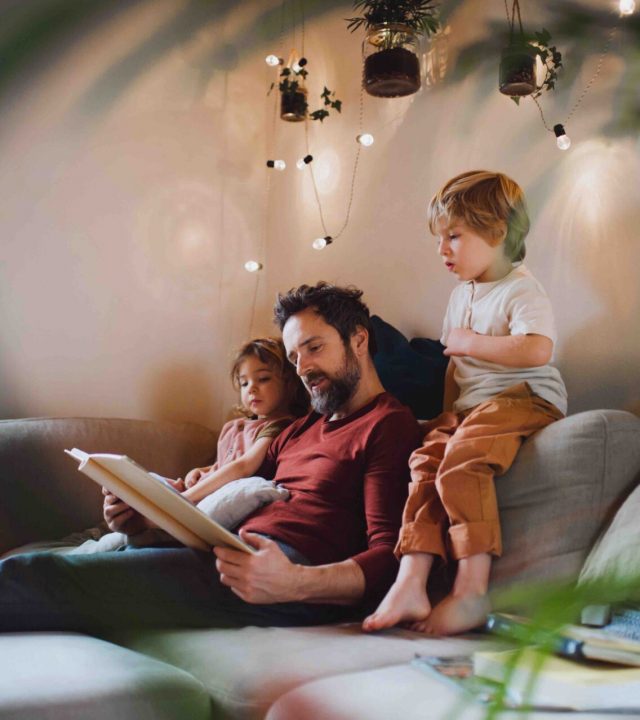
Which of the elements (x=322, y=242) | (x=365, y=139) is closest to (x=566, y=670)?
(x=365, y=139)

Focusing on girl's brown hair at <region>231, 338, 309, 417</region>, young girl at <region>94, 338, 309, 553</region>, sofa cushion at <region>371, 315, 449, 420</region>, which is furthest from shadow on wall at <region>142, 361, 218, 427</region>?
sofa cushion at <region>371, 315, 449, 420</region>

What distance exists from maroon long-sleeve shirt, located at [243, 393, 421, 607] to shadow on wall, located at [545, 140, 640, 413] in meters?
0.46

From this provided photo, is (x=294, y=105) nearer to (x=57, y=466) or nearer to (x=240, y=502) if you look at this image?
(x=57, y=466)

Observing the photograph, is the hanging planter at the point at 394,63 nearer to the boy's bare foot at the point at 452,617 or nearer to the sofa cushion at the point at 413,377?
the sofa cushion at the point at 413,377

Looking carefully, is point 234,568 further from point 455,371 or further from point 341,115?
point 341,115

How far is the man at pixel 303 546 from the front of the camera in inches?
62.7

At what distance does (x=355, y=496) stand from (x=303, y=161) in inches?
62.6

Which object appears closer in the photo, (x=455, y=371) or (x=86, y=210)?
(x=455, y=371)

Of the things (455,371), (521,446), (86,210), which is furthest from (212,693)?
(86,210)

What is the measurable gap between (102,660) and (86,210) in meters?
1.96

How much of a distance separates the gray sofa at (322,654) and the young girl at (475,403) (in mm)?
52

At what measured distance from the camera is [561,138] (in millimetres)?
1972

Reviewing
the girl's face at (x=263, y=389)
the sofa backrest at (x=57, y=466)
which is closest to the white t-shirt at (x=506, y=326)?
the girl's face at (x=263, y=389)

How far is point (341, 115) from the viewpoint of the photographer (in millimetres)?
2988
